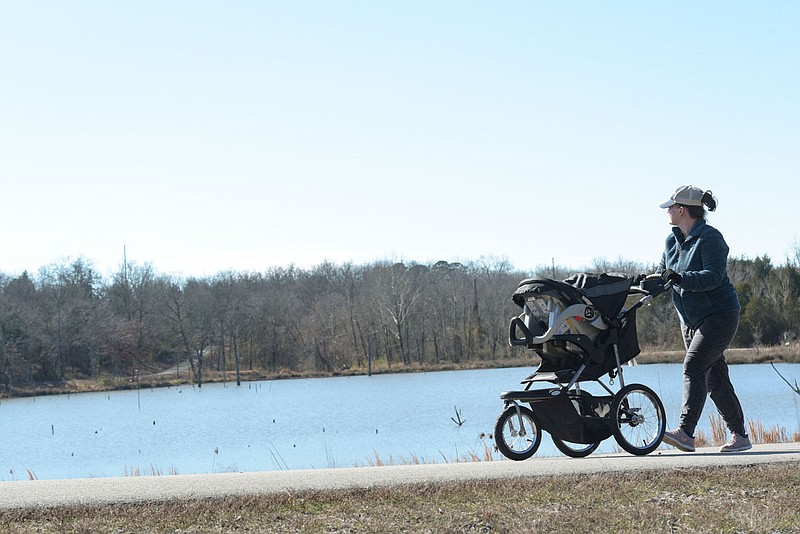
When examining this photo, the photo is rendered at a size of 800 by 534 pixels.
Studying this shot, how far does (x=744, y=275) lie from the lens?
7181 cm

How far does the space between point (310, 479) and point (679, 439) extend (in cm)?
321

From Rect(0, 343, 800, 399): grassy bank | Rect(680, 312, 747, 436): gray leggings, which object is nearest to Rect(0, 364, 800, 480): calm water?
Rect(0, 343, 800, 399): grassy bank

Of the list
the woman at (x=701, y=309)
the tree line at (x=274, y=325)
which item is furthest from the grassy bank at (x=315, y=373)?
the woman at (x=701, y=309)

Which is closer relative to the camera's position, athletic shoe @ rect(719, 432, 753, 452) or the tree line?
athletic shoe @ rect(719, 432, 753, 452)

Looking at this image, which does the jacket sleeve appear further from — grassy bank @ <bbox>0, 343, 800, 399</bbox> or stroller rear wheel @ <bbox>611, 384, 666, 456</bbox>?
grassy bank @ <bbox>0, 343, 800, 399</bbox>

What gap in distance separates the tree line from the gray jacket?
58.7 m

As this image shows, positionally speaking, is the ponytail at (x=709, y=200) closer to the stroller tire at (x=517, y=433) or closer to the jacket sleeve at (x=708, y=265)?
the jacket sleeve at (x=708, y=265)

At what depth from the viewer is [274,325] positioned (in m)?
80.7

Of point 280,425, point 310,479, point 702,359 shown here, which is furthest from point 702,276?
point 280,425

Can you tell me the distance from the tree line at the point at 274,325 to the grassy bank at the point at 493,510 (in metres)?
60.8

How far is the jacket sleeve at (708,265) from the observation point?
7.82 meters

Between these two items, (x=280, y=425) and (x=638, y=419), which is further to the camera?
(x=280, y=425)

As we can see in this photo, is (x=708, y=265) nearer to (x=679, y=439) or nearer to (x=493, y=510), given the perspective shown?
(x=679, y=439)

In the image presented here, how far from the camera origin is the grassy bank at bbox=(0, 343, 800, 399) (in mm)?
54281
